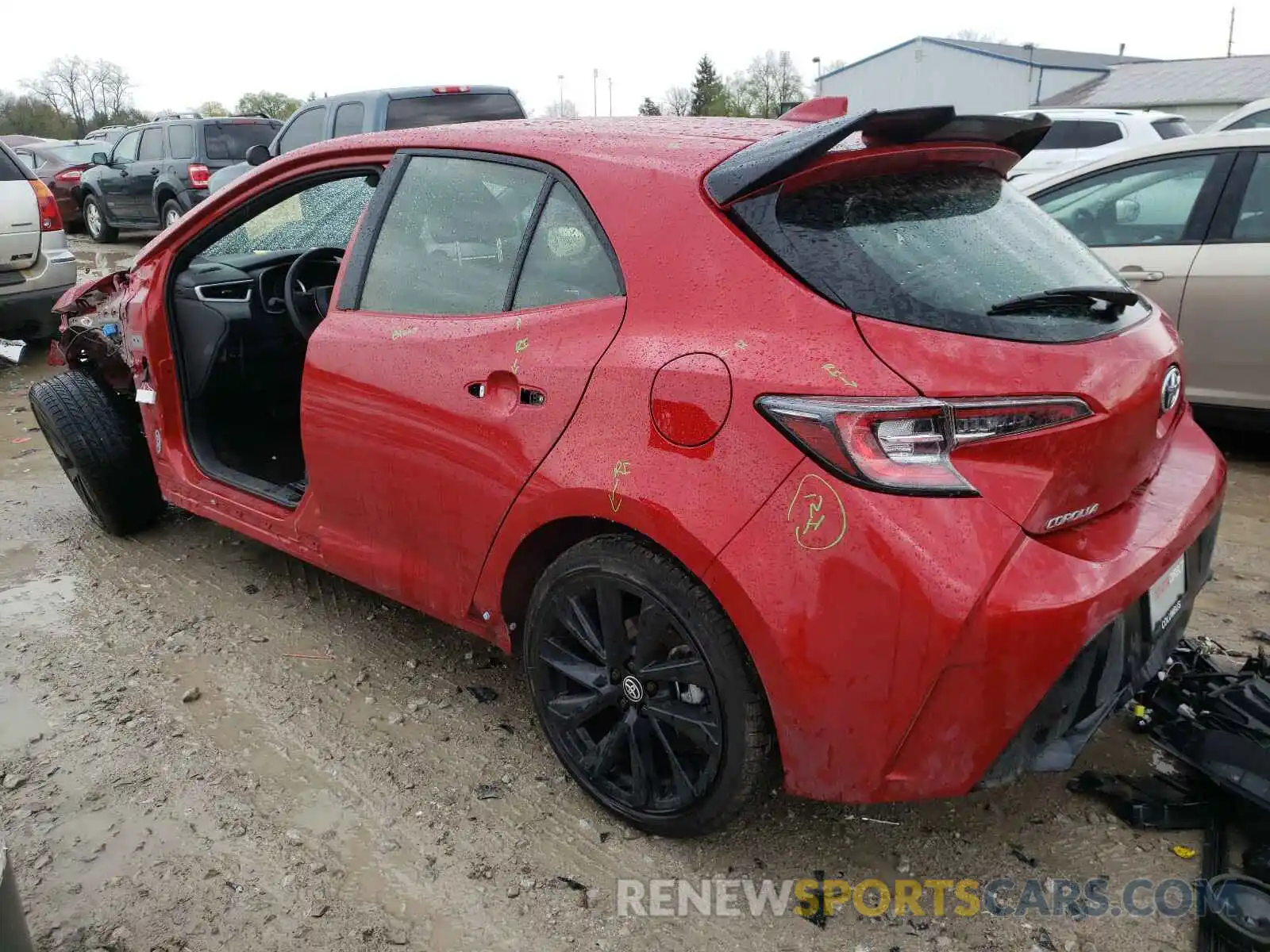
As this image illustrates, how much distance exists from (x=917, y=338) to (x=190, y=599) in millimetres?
2965

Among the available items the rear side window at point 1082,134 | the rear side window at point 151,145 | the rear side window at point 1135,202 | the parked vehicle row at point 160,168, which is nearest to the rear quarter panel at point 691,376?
the rear side window at point 1135,202

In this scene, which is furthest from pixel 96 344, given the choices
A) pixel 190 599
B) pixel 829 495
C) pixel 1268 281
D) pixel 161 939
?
pixel 1268 281

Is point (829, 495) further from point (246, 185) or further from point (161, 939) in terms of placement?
point (246, 185)

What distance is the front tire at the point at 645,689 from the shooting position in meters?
2.05

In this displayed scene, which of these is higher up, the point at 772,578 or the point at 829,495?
the point at 829,495

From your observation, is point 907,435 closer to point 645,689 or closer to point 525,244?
point 645,689

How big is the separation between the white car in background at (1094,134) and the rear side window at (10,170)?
355 inches

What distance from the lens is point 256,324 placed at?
3922 millimetres

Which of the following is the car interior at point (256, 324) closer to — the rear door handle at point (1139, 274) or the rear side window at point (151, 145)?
the rear door handle at point (1139, 274)

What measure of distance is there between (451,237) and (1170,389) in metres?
1.84

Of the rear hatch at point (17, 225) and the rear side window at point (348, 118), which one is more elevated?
the rear side window at point (348, 118)

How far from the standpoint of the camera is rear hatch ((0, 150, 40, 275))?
6898mm

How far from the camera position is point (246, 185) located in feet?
10.9

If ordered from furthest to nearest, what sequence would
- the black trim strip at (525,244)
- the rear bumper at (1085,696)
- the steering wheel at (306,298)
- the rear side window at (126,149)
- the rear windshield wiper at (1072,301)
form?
1. the rear side window at (126,149)
2. the steering wheel at (306,298)
3. the black trim strip at (525,244)
4. the rear windshield wiper at (1072,301)
5. the rear bumper at (1085,696)
